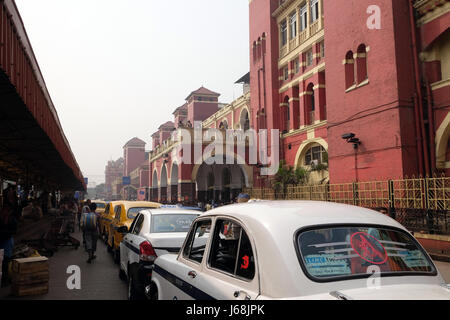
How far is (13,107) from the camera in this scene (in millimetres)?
7945

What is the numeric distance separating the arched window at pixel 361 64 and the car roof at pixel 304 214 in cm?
1435

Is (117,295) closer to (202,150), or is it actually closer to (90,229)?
(90,229)

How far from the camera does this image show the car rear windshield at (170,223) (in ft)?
21.5

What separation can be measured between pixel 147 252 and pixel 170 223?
3.60 feet

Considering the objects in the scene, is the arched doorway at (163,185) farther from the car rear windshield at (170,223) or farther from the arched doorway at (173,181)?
the car rear windshield at (170,223)

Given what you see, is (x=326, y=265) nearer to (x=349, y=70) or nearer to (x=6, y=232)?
(x=6, y=232)

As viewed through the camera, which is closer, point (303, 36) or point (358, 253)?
point (358, 253)

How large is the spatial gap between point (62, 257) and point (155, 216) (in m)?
5.75

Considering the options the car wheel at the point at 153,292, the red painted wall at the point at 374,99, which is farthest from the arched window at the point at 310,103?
the car wheel at the point at 153,292

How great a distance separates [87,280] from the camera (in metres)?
7.81

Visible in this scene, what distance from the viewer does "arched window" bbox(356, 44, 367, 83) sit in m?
16.1

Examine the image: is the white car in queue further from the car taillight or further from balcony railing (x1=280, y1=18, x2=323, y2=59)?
balcony railing (x1=280, y1=18, x2=323, y2=59)

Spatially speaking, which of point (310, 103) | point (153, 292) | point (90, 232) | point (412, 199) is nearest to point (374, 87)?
point (412, 199)
